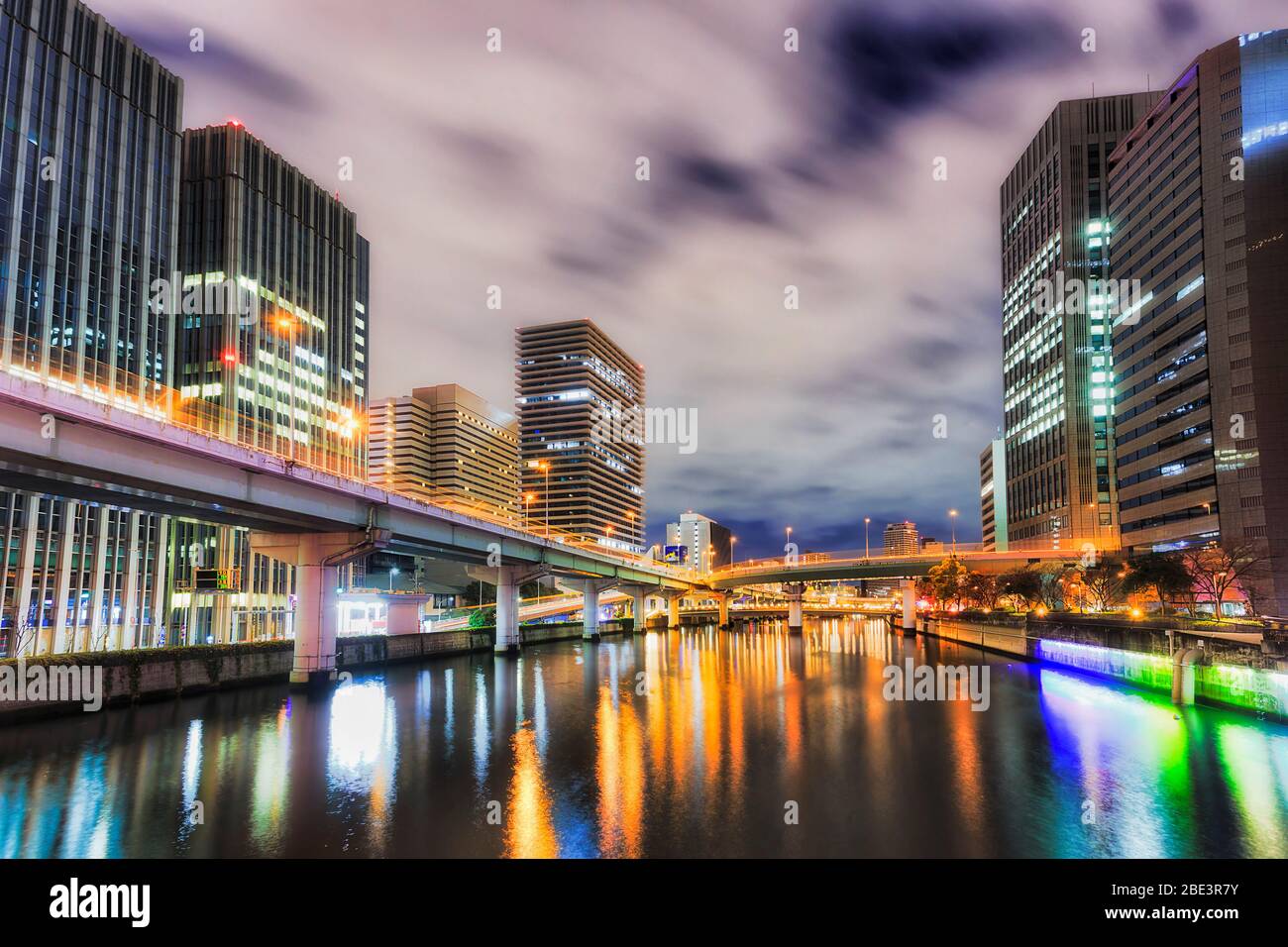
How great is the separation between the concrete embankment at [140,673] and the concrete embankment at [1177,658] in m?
48.6

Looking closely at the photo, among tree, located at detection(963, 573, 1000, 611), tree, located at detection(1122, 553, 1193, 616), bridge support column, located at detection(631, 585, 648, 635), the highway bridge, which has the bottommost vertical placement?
bridge support column, located at detection(631, 585, 648, 635)

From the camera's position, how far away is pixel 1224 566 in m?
72.1

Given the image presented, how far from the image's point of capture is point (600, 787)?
2152 centimetres

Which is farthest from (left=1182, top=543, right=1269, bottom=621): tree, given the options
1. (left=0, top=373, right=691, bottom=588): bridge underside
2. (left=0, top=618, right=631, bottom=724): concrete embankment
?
(left=0, top=618, right=631, bottom=724): concrete embankment

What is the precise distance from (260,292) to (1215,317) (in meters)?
129

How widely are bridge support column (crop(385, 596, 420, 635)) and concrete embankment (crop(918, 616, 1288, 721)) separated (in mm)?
51771

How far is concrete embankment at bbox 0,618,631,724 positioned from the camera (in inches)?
1241

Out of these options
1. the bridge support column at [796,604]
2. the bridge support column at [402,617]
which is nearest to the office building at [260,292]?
the bridge support column at [402,617]

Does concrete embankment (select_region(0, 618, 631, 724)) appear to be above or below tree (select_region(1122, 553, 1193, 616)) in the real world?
below

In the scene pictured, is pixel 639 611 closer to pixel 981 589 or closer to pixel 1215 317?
pixel 981 589

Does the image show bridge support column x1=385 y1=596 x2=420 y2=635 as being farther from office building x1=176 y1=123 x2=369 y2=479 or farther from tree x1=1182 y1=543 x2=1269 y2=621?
tree x1=1182 y1=543 x2=1269 y2=621

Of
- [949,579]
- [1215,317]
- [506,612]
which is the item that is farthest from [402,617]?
[1215,317]

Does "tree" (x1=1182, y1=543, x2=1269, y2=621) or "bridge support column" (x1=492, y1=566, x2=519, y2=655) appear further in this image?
"tree" (x1=1182, y1=543, x2=1269, y2=621)

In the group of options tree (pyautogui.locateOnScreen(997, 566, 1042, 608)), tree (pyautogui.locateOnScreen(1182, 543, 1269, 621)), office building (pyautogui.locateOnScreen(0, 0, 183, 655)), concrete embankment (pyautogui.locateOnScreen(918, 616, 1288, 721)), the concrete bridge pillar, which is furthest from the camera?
the concrete bridge pillar
